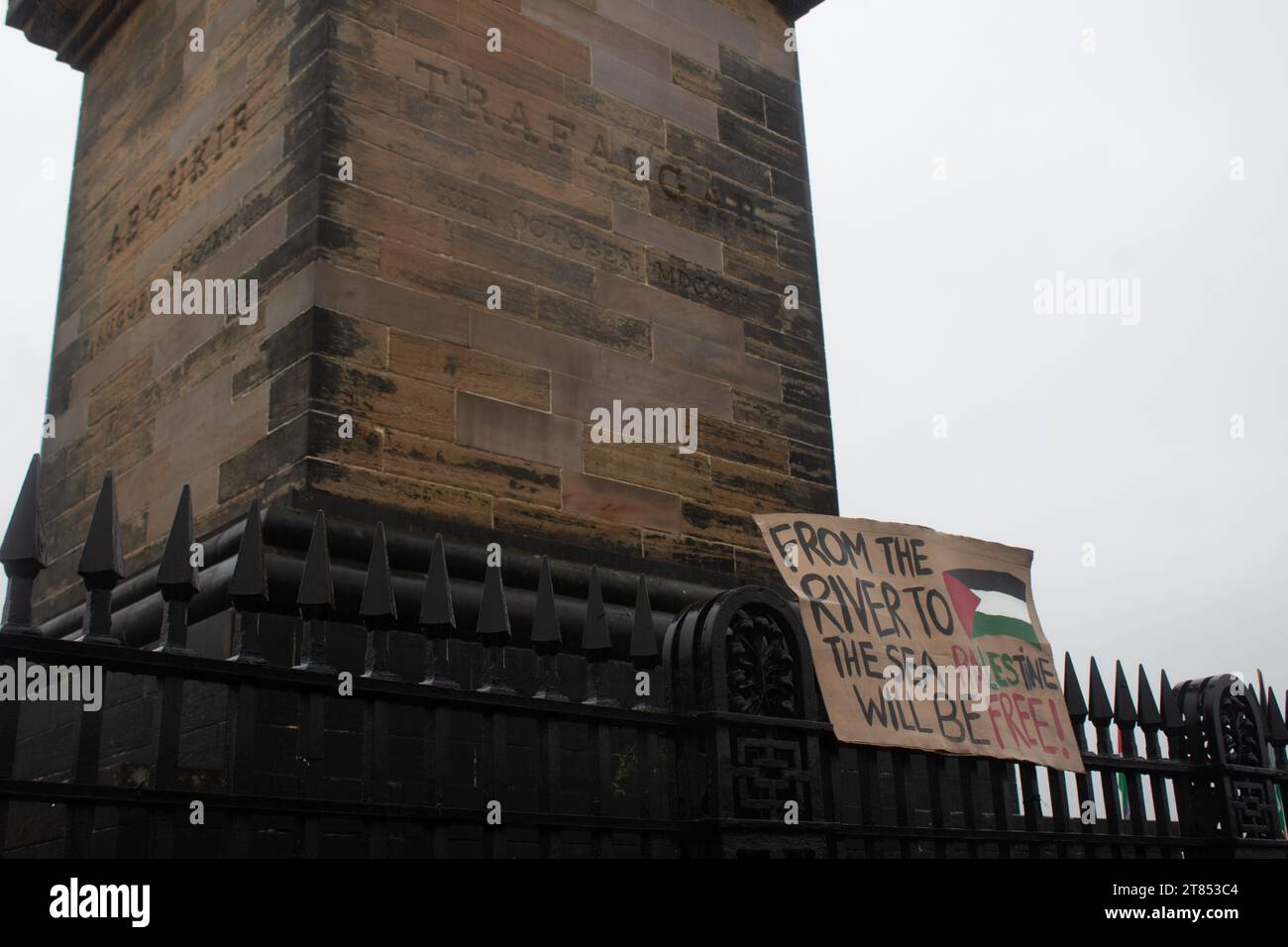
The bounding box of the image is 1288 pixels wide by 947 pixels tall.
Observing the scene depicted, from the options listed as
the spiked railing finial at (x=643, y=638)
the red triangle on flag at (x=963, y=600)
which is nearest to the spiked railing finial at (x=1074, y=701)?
the red triangle on flag at (x=963, y=600)

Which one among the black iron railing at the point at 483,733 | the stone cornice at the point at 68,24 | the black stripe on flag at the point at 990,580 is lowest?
the black iron railing at the point at 483,733

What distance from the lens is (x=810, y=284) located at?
1064 cm

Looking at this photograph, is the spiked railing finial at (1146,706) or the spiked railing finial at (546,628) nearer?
the spiked railing finial at (546,628)

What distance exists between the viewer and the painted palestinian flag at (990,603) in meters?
6.53

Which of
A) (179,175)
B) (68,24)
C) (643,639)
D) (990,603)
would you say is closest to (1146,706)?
(990,603)

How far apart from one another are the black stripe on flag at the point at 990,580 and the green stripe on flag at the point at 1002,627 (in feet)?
0.47

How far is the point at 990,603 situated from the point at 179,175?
6.58m

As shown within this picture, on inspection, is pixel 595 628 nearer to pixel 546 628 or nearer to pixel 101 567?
pixel 546 628

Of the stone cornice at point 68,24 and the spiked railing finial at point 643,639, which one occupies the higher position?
the stone cornice at point 68,24

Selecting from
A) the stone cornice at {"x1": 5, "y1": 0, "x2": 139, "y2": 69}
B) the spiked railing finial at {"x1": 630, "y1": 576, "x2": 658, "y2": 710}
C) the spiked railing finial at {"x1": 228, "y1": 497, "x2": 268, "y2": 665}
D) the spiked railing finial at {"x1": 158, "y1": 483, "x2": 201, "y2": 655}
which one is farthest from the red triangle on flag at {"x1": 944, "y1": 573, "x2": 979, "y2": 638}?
the stone cornice at {"x1": 5, "y1": 0, "x2": 139, "y2": 69}

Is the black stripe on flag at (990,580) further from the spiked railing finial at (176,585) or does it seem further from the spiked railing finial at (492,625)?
the spiked railing finial at (176,585)

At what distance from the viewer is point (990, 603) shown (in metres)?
6.68

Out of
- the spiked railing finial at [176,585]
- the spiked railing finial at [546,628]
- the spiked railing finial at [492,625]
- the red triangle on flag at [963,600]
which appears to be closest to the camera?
the spiked railing finial at [176,585]

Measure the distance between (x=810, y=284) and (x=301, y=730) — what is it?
728 centimetres
